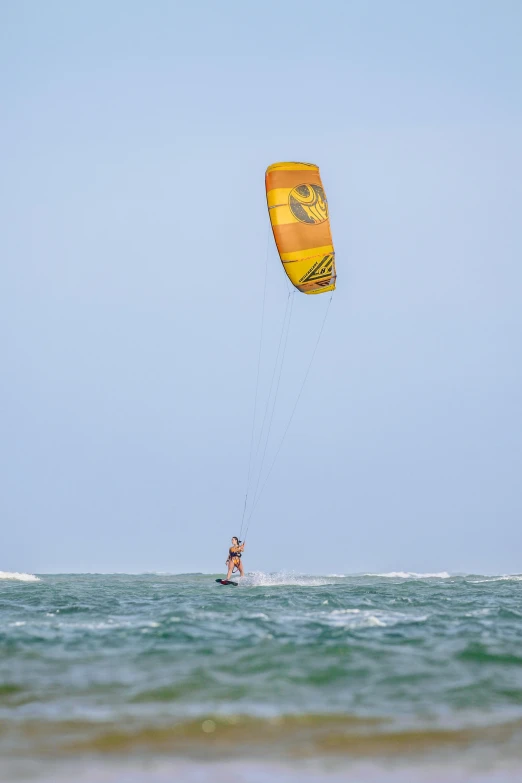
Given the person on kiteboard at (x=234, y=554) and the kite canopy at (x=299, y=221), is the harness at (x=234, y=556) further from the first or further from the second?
the kite canopy at (x=299, y=221)

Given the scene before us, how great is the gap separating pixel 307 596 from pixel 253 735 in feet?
47.1

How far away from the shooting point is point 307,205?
24.9 meters

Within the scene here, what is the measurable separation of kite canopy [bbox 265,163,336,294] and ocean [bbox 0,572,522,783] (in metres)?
11.7

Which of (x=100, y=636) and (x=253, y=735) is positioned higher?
(x=100, y=636)

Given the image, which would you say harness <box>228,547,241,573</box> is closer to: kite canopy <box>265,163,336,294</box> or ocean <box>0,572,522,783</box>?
kite canopy <box>265,163,336,294</box>

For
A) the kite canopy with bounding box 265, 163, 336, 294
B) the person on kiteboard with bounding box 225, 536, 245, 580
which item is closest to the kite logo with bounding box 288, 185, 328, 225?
the kite canopy with bounding box 265, 163, 336, 294

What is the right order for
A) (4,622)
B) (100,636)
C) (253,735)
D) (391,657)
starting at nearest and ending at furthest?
1. (253,735)
2. (391,657)
3. (100,636)
4. (4,622)

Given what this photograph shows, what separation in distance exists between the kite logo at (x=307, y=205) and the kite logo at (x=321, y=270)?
108cm

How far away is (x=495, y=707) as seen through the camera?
30.3 feet

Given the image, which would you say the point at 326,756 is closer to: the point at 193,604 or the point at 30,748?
the point at 30,748

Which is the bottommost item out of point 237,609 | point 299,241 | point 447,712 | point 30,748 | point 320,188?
point 30,748

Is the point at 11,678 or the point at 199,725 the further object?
the point at 11,678

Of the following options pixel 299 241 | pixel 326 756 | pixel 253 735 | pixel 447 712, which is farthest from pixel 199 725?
pixel 299 241

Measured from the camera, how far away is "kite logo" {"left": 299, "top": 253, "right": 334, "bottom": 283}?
25078mm
